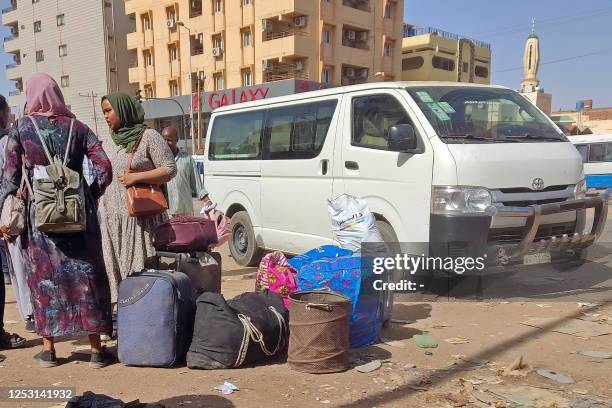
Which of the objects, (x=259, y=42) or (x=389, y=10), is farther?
(x=389, y=10)

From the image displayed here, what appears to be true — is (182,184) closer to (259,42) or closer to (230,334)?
(230,334)

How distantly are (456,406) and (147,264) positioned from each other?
2441 millimetres

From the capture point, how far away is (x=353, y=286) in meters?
3.91

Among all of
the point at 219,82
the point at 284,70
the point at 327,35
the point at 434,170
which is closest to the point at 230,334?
the point at 434,170

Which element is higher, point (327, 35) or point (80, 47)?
point (80, 47)

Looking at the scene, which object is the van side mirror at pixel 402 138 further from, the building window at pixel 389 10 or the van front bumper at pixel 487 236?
the building window at pixel 389 10

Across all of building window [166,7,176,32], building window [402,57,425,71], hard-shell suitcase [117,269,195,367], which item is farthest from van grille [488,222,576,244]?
building window [402,57,425,71]

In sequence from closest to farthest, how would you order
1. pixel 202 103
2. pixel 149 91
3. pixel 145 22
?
1. pixel 202 103
2. pixel 145 22
3. pixel 149 91

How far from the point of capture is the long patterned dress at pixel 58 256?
336 cm

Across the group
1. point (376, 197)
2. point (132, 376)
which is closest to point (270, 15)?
point (376, 197)

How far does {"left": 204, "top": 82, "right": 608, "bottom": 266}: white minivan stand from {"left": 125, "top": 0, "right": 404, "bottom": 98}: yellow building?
87.2 ft

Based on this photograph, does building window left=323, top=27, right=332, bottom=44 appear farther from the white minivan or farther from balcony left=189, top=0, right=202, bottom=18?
the white minivan

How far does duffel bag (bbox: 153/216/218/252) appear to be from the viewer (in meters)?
3.90

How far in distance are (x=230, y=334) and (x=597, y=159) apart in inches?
686
